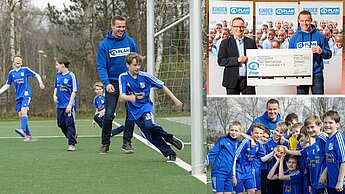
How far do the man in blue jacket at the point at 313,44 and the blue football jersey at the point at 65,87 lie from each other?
6781mm

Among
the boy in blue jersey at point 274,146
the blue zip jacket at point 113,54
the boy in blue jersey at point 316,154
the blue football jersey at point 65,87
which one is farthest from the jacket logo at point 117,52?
the boy in blue jersey at point 316,154

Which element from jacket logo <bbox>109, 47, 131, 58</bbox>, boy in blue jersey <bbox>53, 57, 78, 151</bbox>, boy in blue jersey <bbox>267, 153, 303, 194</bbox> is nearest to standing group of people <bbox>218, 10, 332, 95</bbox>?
boy in blue jersey <bbox>267, 153, 303, 194</bbox>

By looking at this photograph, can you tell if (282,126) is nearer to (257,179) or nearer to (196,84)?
(257,179)

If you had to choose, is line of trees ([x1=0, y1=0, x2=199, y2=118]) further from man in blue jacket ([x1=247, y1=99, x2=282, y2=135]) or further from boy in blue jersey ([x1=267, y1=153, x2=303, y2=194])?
man in blue jacket ([x1=247, y1=99, x2=282, y2=135])

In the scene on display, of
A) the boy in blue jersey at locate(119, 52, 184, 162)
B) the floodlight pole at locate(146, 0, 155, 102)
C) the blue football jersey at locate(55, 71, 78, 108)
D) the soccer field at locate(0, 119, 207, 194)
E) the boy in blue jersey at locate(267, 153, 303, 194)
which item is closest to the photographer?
the boy in blue jersey at locate(267, 153, 303, 194)

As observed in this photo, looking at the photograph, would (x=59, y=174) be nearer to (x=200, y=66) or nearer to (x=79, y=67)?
(x=200, y=66)

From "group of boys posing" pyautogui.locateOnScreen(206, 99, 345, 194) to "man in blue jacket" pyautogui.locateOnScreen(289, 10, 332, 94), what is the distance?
199 mm

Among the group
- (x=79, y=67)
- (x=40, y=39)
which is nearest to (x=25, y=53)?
(x=40, y=39)

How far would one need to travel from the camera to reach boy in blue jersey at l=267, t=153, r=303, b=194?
17.8 feet

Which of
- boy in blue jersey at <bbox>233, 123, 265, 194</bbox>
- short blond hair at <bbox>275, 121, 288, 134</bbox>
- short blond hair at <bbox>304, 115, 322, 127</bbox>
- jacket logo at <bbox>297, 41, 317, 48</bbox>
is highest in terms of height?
jacket logo at <bbox>297, 41, 317, 48</bbox>

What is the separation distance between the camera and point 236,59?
→ 5.15 metres

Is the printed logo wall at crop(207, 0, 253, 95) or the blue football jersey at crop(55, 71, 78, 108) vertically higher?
the printed logo wall at crop(207, 0, 253, 95)

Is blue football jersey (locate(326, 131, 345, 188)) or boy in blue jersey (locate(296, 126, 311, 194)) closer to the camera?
blue football jersey (locate(326, 131, 345, 188))

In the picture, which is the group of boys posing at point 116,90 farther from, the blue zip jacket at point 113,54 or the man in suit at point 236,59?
the man in suit at point 236,59
